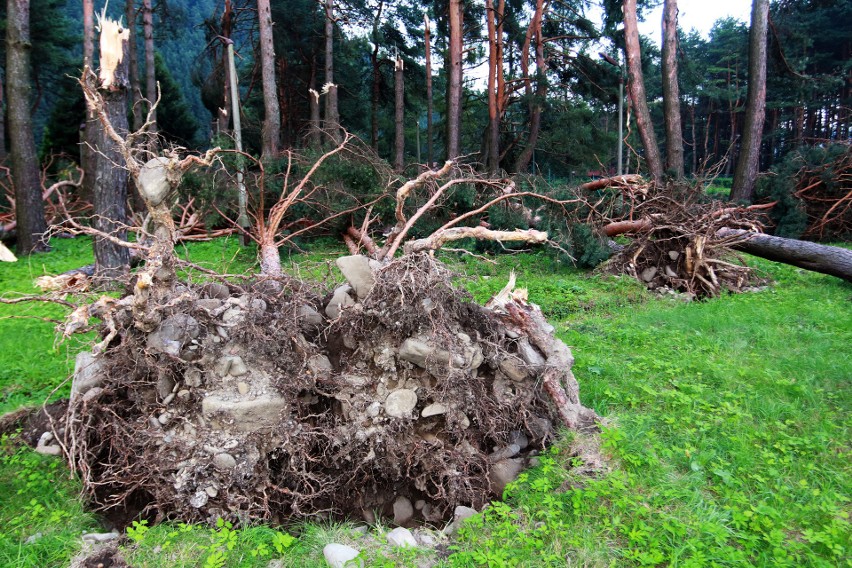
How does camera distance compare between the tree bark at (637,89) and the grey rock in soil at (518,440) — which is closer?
the grey rock in soil at (518,440)

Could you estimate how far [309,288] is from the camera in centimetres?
443

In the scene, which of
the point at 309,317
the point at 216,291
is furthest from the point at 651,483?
the point at 216,291

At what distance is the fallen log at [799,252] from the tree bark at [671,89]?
4.15 m

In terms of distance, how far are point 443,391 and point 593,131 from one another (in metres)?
15.5

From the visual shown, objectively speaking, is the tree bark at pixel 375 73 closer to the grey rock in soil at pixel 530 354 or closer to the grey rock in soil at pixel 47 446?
the grey rock in soil at pixel 530 354

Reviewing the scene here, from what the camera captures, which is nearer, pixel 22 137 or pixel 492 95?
pixel 22 137

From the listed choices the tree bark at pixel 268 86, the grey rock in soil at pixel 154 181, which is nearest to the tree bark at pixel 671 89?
the tree bark at pixel 268 86

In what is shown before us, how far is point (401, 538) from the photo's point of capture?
3.04 m

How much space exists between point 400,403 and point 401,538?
0.92m

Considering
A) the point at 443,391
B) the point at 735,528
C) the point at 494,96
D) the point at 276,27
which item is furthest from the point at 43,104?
the point at 735,528

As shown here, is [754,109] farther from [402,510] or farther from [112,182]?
[112,182]

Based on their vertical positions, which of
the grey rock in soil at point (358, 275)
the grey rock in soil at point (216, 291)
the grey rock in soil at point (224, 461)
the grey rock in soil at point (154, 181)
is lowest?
the grey rock in soil at point (224, 461)

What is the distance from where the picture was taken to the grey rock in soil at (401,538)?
2.98m

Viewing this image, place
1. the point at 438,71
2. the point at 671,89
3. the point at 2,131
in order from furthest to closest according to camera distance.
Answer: the point at 438,71 < the point at 2,131 < the point at 671,89
